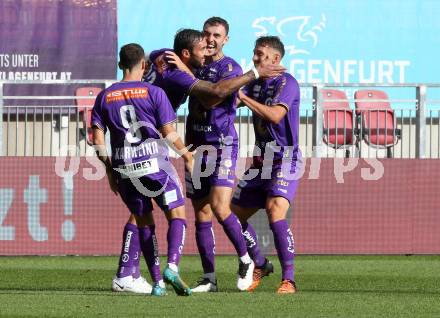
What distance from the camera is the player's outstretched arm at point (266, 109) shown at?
37.7 feet

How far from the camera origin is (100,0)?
62.2ft

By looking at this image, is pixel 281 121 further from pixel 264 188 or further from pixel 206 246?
pixel 206 246

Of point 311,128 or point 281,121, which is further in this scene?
point 311,128

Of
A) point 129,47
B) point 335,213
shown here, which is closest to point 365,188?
point 335,213

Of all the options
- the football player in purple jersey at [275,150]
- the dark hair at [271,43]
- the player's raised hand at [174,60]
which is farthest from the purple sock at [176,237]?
the dark hair at [271,43]

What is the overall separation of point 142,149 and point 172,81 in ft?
2.33

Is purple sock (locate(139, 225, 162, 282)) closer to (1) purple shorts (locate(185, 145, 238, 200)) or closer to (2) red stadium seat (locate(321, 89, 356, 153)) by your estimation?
(1) purple shorts (locate(185, 145, 238, 200))

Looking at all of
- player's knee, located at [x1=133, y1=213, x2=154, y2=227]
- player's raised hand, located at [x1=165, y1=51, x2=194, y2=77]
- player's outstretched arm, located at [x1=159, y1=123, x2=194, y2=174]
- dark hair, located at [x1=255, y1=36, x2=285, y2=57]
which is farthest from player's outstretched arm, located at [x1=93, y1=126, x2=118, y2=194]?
dark hair, located at [x1=255, y1=36, x2=285, y2=57]

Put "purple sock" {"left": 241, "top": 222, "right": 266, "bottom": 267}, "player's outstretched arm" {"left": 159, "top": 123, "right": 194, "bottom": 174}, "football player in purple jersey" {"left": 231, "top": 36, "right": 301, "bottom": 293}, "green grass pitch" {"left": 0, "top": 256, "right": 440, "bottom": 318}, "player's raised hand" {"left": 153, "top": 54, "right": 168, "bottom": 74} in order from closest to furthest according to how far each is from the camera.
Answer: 1. "green grass pitch" {"left": 0, "top": 256, "right": 440, "bottom": 318}
2. "player's outstretched arm" {"left": 159, "top": 123, "right": 194, "bottom": 174}
3. "player's raised hand" {"left": 153, "top": 54, "right": 168, "bottom": 74}
4. "football player in purple jersey" {"left": 231, "top": 36, "right": 301, "bottom": 293}
5. "purple sock" {"left": 241, "top": 222, "right": 266, "bottom": 267}

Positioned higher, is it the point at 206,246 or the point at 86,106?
the point at 86,106

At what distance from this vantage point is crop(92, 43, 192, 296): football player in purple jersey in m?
10.9

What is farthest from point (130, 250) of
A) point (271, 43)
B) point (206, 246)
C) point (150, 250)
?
point (271, 43)

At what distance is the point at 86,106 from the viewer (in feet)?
56.7

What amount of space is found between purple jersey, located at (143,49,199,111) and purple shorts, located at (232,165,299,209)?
1.11 m
